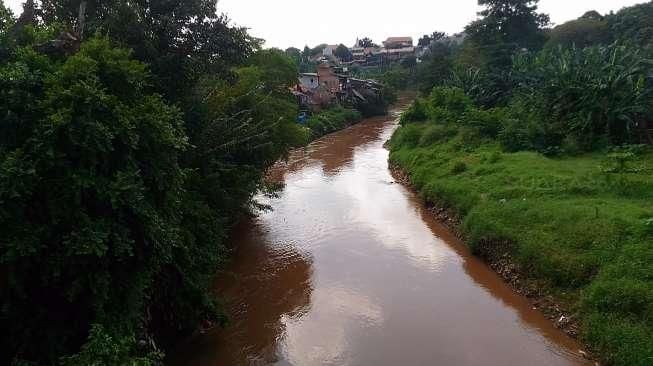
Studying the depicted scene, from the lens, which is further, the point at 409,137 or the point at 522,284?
the point at 409,137

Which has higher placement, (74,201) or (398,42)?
(74,201)

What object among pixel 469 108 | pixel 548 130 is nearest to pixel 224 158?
pixel 548 130

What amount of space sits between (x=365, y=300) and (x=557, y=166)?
850cm

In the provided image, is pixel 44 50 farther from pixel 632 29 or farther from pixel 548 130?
pixel 632 29

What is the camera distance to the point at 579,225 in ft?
37.6

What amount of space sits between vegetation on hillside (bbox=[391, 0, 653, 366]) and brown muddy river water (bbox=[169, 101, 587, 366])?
37.4 inches

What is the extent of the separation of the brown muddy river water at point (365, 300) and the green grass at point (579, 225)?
0.83 meters

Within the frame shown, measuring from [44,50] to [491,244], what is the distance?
35.7ft

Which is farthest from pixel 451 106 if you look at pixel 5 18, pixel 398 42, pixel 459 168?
pixel 398 42

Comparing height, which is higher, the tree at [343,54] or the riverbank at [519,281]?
the tree at [343,54]

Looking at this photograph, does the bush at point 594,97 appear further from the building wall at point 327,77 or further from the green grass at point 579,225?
the building wall at point 327,77

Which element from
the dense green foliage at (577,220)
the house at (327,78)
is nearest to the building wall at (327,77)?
the house at (327,78)

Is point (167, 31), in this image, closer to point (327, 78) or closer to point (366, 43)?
point (327, 78)

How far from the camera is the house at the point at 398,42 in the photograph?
9119cm
